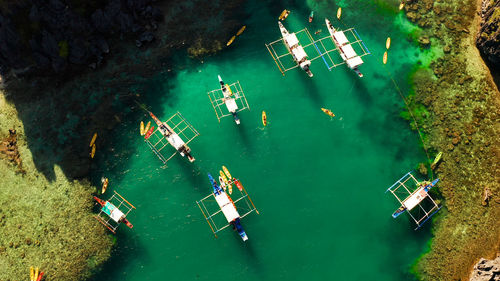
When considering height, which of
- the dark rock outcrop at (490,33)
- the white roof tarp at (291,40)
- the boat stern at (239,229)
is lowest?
the boat stern at (239,229)

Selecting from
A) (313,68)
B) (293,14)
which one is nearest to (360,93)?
(313,68)

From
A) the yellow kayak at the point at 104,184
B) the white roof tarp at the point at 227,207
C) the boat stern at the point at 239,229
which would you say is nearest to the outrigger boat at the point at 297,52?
the white roof tarp at the point at 227,207

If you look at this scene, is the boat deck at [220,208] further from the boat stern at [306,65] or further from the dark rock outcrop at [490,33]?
the dark rock outcrop at [490,33]

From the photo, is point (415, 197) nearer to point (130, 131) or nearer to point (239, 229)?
point (239, 229)

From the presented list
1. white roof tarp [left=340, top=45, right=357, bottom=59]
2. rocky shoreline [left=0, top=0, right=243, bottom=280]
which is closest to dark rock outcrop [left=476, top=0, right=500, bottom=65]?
white roof tarp [left=340, top=45, right=357, bottom=59]

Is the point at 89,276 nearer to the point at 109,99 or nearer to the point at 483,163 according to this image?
the point at 109,99

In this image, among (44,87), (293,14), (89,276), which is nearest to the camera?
(89,276)

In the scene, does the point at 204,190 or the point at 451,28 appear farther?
the point at 451,28

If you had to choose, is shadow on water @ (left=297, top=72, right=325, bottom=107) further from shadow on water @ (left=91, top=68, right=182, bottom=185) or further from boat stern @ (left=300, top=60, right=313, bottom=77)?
shadow on water @ (left=91, top=68, right=182, bottom=185)

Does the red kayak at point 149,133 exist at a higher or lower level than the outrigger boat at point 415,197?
higher
